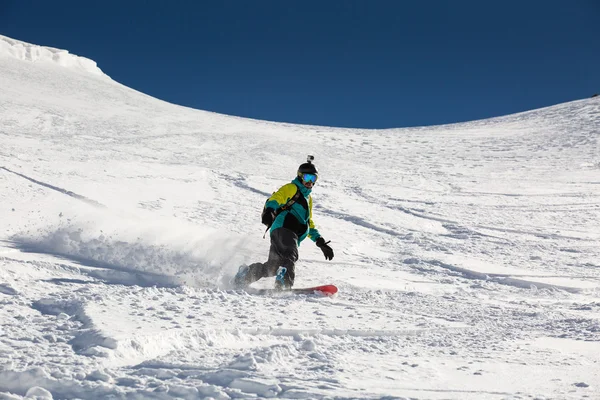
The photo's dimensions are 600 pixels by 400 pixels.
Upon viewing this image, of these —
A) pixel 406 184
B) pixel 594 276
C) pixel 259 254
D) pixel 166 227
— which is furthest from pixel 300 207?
pixel 406 184

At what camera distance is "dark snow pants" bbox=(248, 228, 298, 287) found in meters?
5.92

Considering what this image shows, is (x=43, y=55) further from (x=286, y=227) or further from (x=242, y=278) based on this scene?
(x=242, y=278)

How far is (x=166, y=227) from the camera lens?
7891 mm

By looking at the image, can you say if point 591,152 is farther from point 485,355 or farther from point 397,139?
point 485,355

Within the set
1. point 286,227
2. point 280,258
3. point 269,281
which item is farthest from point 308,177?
point 269,281

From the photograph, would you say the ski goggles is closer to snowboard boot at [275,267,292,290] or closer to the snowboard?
snowboard boot at [275,267,292,290]

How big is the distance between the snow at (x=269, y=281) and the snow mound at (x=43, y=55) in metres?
16.2

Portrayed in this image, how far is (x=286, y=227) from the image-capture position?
20.4ft

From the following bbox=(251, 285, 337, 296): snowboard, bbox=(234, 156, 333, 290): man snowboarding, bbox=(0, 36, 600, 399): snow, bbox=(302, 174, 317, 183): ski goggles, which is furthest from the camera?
bbox=(302, 174, 317, 183): ski goggles

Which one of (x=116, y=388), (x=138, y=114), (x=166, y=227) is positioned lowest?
(x=116, y=388)

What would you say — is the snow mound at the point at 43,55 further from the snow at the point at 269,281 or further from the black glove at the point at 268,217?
the black glove at the point at 268,217

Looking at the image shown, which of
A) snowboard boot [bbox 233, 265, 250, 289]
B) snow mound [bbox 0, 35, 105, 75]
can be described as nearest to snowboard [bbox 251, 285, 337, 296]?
snowboard boot [bbox 233, 265, 250, 289]

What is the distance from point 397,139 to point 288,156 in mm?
7955

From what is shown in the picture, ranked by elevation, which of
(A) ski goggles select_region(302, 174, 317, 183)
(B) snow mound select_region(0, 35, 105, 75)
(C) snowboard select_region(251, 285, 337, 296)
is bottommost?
(C) snowboard select_region(251, 285, 337, 296)
